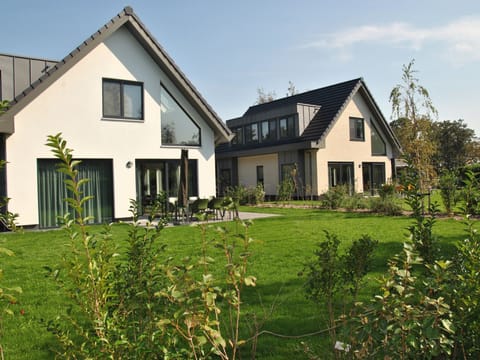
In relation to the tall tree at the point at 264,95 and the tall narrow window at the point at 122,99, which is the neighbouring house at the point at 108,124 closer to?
the tall narrow window at the point at 122,99

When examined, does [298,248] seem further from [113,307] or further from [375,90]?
[375,90]

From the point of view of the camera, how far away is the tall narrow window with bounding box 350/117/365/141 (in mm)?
26672

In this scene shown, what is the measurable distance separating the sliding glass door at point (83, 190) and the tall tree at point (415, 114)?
17.1 meters

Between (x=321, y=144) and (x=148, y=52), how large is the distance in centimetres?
1217

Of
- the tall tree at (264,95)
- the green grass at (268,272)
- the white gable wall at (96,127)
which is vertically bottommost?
the green grass at (268,272)

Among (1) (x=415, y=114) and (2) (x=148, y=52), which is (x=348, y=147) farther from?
(2) (x=148, y=52)

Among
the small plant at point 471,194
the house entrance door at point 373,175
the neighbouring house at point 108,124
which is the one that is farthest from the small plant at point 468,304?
the house entrance door at point 373,175

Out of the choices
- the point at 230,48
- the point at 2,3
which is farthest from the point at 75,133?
the point at 230,48

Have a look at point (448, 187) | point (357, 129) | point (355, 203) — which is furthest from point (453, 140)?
point (448, 187)

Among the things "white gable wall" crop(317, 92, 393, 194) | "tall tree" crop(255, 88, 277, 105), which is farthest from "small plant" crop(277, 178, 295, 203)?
"tall tree" crop(255, 88, 277, 105)

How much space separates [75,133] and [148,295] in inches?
496

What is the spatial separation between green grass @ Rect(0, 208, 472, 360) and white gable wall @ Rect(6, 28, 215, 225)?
2154 millimetres

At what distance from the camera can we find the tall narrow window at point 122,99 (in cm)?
1461

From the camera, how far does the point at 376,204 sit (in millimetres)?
15656
